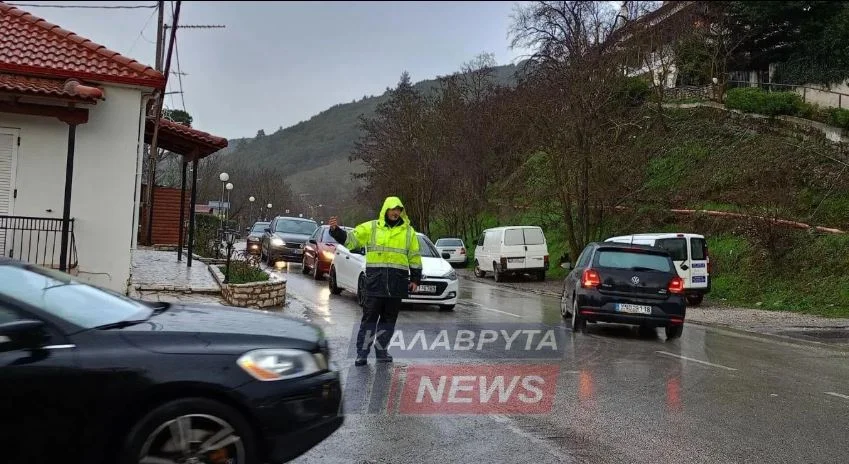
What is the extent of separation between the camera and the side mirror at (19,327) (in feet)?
12.3

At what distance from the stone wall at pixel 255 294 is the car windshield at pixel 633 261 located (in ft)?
20.6

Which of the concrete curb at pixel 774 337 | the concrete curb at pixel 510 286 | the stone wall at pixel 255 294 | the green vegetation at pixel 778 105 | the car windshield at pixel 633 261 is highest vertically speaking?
the green vegetation at pixel 778 105

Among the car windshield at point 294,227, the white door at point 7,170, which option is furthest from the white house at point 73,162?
the car windshield at point 294,227

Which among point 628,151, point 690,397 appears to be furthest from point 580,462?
point 628,151

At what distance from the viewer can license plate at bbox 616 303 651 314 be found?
11.3m

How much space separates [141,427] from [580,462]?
2893 mm

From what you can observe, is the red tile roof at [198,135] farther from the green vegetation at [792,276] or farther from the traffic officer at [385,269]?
the green vegetation at [792,276]

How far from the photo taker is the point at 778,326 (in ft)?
47.6

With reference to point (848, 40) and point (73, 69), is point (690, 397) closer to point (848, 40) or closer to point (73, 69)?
point (73, 69)

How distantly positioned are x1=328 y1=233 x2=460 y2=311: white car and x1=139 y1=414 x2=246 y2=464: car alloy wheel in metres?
8.61

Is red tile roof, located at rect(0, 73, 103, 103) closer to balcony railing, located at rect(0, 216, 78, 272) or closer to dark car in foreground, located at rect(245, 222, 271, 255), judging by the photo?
balcony railing, located at rect(0, 216, 78, 272)

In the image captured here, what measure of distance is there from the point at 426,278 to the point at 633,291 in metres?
4.09

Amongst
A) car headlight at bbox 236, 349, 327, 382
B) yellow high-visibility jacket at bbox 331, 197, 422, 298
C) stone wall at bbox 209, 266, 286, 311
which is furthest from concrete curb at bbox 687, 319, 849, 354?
car headlight at bbox 236, 349, 327, 382

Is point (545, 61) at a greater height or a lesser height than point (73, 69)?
greater
